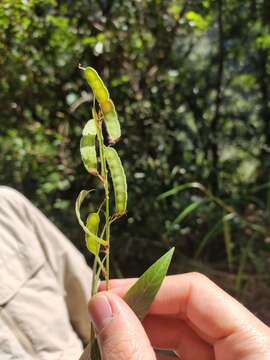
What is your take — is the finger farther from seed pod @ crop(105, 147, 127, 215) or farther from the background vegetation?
the background vegetation

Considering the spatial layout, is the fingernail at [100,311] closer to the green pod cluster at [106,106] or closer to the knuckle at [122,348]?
the knuckle at [122,348]

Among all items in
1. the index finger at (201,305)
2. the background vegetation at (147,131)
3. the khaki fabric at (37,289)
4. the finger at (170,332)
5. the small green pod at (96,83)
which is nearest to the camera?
the small green pod at (96,83)

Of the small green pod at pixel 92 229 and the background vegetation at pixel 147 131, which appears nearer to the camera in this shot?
the small green pod at pixel 92 229

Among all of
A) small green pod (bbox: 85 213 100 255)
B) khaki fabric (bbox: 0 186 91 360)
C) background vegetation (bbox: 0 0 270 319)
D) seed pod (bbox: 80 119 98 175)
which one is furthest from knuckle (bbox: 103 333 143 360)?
background vegetation (bbox: 0 0 270 319)

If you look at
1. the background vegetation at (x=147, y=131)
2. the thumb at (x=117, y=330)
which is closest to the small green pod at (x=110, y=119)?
the thumb at (x=117, y=330)

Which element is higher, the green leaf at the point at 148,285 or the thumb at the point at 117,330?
the green leaf at the point at 148,285

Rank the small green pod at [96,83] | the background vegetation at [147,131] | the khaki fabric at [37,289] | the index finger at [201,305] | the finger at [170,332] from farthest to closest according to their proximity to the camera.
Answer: the background vegetation at [147,131] → the khaki fabric at [37,289] → the finger at [170,332] → the index finger at [201,305] → the small green pod at [96,83]

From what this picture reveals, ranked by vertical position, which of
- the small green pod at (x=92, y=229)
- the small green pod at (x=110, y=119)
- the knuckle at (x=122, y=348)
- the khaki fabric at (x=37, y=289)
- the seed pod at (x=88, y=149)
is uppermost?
the small green pod at (x=110, y=119)
